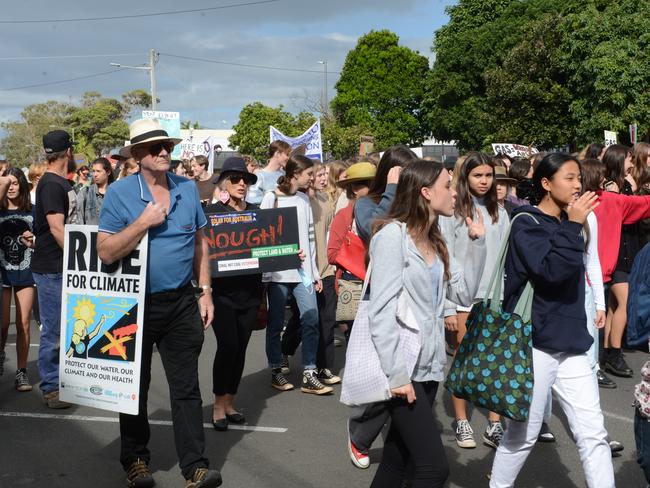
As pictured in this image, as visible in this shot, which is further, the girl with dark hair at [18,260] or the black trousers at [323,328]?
the black trousers at [323,328]

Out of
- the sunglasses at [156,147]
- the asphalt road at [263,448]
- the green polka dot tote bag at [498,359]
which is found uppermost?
the sunglasses at [156,147]

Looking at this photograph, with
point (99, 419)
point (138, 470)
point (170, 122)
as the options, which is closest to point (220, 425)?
point (99, 419)

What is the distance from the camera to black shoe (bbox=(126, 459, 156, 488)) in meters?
4.79

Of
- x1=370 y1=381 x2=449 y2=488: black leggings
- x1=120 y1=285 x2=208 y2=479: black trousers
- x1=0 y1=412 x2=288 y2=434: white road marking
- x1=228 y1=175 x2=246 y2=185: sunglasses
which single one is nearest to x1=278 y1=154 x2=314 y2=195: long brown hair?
x1=228 y1=175 x2=246 y2=185: sunglasses

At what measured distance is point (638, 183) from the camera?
25.4ft

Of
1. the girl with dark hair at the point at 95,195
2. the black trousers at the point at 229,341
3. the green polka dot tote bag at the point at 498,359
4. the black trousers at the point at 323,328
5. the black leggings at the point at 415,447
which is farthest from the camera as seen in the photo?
the girl with dark hair at the point at 95,195

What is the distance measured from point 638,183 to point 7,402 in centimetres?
607

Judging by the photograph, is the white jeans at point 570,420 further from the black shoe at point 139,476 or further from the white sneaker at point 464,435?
the black shoe at point 139,476

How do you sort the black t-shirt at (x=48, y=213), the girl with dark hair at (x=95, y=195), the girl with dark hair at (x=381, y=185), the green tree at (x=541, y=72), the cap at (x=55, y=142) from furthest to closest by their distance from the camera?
1. the green tree at (x=541, y=72)
2. the girl with dark hair at (x=95, y=195)
3. the cap at (x=55, y=142)
4. the black t-shirt at (x=48, y=213)
5. the girl with dark hair at (x=381, y=185)

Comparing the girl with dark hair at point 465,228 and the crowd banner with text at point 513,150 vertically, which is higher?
the crowd banner with text at point 513,150

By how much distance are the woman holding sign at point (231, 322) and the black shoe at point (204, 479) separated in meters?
1.43

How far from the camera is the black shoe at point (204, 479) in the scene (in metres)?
4.53

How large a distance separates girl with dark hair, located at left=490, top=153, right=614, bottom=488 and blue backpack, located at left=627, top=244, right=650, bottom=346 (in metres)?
0.25

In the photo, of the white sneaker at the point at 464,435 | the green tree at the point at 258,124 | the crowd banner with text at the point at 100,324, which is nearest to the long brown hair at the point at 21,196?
the crowd banner with text at the point at 100,324
